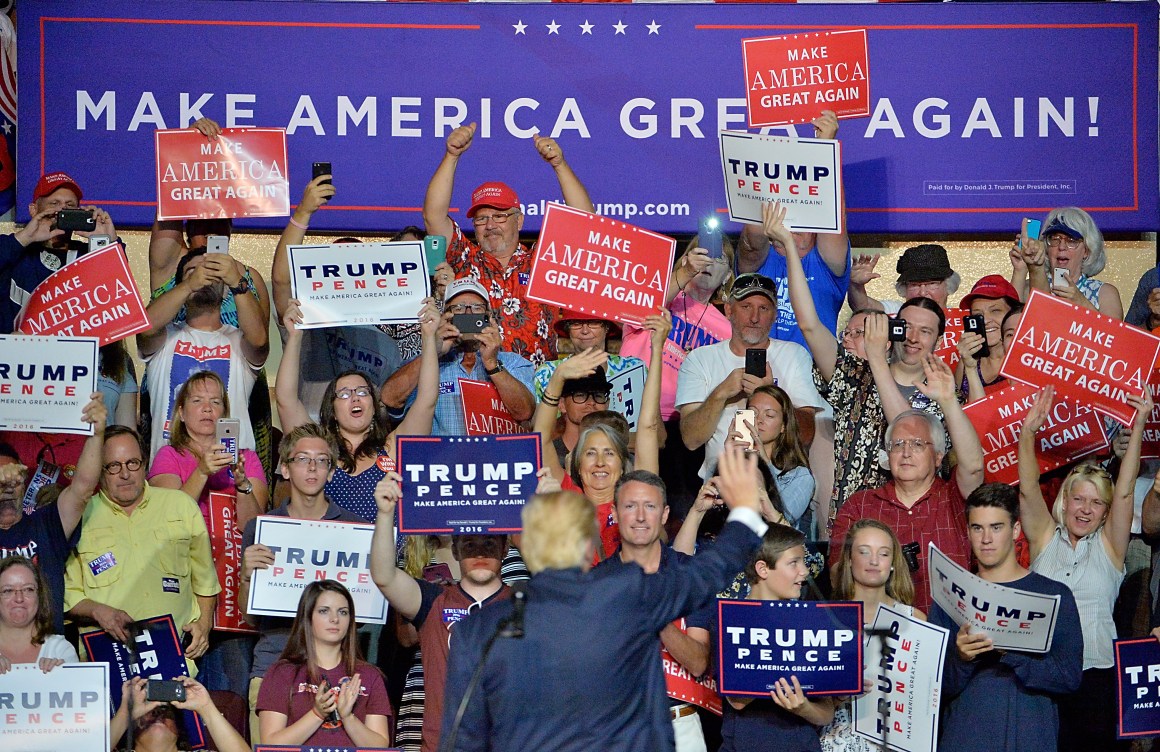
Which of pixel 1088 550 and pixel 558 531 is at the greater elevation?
pixel 558 531

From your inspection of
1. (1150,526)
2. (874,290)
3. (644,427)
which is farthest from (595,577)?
(874,290)

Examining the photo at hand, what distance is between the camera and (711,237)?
9039mm

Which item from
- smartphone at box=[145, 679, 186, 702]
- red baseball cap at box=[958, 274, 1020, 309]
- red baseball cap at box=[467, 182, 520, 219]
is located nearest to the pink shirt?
red baseball cap at box=[467, 182, 520, 219]

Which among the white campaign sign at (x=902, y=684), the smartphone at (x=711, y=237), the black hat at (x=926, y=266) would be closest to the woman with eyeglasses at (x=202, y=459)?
the smartphone at (x=711, y=237)

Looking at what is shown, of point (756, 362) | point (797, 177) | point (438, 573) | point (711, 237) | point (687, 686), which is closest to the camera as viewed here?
point (687, 686)

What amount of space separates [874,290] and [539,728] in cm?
651

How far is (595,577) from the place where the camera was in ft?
15.5

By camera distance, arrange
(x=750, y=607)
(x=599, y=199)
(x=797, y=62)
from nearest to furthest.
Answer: (x=750, y=607), (x=797, y=62), (x=599, y=199)

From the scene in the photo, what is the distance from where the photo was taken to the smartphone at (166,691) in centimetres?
643

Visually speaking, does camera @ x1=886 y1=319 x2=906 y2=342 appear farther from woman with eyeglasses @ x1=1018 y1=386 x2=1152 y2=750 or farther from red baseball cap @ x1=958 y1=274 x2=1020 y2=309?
red baseball cap @ x1=958 y1=274 x2=1020 y2=309

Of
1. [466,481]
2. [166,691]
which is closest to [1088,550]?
[466,481]

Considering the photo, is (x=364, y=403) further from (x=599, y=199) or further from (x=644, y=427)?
(x=599, y=199)

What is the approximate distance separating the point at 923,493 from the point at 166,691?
10.4 feet

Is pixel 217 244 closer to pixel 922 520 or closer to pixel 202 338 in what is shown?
pixel 202 338
